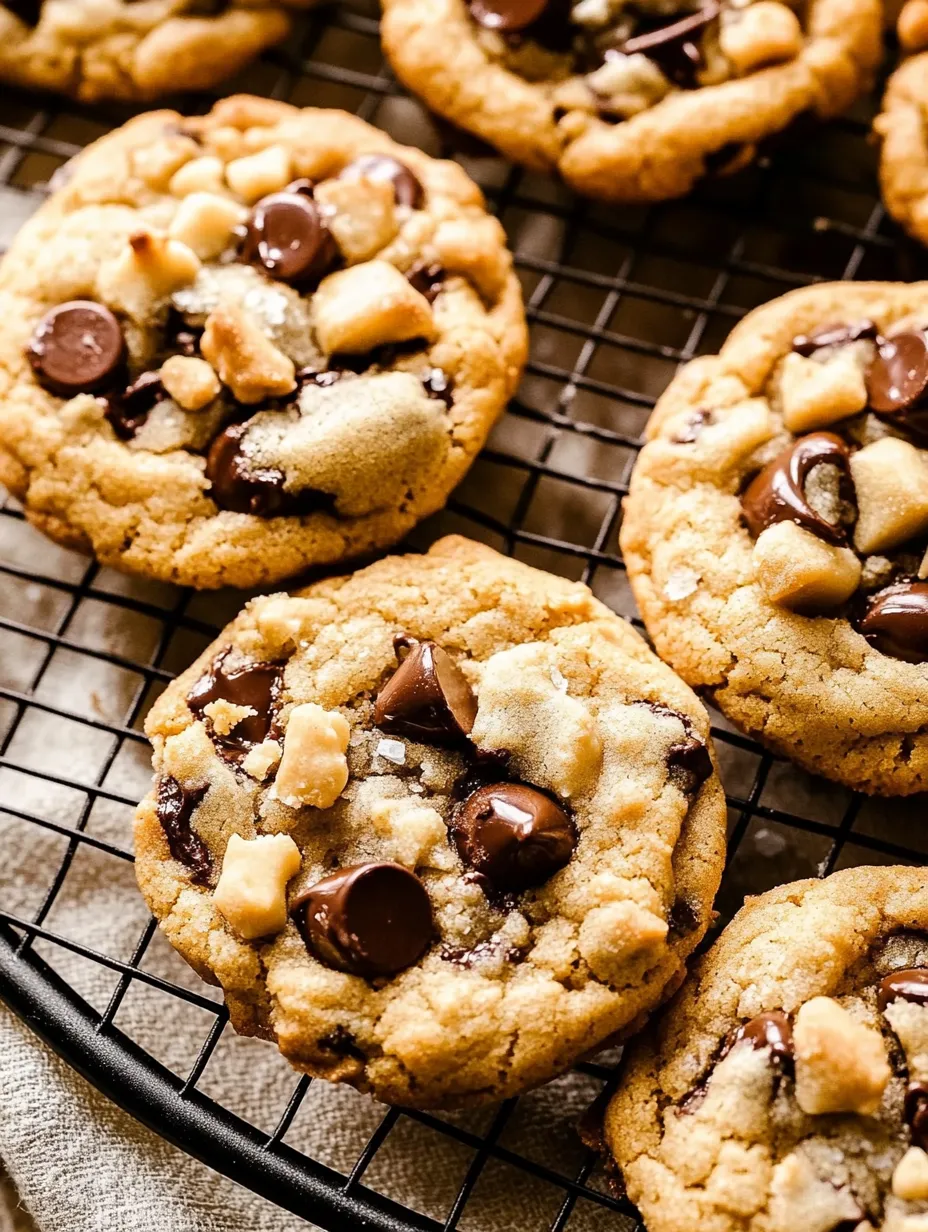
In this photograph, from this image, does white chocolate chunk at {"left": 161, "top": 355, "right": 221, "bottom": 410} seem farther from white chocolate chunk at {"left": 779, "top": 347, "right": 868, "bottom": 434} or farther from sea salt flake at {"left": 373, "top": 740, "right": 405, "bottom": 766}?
white chocolate chunk at {"left": 779, "top": 347, "right": 868, "bottom": 434}

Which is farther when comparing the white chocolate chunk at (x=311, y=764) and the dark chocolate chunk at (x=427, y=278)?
the dark chocolate chunk at (x=427, y=278)

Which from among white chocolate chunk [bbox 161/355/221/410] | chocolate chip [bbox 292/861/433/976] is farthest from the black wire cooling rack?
white chocolate chunk [bbox 161/355/221/410]

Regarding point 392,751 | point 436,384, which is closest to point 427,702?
point 392,751

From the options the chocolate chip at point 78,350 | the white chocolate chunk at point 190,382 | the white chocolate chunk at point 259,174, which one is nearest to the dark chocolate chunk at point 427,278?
the white chocolate chunk at point 259,174

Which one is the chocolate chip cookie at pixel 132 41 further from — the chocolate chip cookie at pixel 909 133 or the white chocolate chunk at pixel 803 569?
the white chocolate chunk at pixel 803 569

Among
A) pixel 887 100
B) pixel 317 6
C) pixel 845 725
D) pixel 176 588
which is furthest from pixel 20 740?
pixel 887 100

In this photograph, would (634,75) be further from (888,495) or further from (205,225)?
(888,495)
